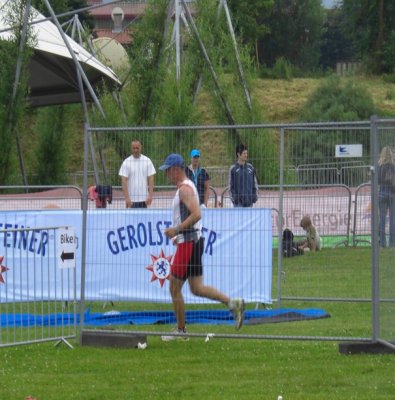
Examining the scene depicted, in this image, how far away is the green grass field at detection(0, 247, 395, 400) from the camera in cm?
984

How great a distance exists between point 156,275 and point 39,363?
2.42 m

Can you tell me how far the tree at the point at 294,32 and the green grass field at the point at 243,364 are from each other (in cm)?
7778

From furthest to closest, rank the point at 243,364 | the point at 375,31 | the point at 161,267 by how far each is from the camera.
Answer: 1. the point at 375,31
2. the point at 161,267
3. the point at 243,364

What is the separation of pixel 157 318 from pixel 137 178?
166 cm

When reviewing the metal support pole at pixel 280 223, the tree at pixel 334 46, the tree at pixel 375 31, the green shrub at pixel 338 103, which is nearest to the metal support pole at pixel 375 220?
the metal support pole at pixel 280 223

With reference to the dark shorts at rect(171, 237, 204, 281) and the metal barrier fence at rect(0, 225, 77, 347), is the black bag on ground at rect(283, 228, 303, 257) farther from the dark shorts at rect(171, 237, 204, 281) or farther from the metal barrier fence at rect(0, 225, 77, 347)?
the metal barrier fence at rect(0, 225, 77, 347)

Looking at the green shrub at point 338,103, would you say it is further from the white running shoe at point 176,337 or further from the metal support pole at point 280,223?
the white running shoe at point 176,337

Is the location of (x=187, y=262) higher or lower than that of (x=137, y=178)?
lower

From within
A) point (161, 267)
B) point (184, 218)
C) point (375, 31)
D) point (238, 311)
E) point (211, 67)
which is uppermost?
point (375, 31)

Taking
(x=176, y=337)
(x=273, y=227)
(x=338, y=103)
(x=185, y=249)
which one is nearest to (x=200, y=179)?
(x=185, y=249)

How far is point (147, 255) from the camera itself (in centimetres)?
1341

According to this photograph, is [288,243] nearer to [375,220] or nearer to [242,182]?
[242,182]

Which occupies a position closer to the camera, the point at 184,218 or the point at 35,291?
the point at 184,218

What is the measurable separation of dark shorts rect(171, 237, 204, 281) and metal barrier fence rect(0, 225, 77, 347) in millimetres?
1081
